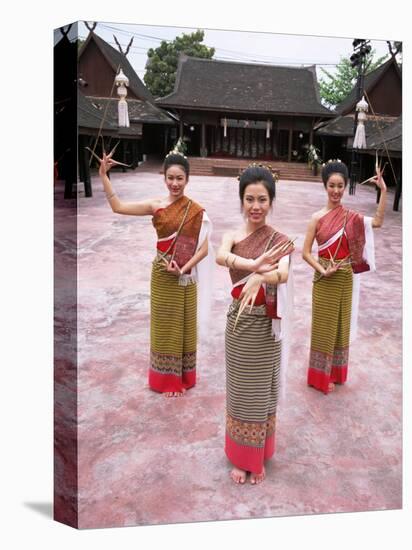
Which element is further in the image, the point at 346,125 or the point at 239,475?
the point at 346,125

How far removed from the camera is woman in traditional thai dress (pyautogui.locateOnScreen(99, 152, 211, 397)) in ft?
13.6

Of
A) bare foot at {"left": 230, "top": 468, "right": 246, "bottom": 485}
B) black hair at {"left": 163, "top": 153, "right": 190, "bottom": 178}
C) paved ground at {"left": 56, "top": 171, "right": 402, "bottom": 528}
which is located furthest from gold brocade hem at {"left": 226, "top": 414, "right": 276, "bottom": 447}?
black hair at {"left": 163, "top": 153, "right": 190, "bottom": 178}

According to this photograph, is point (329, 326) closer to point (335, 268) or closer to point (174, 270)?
point (335, 268)

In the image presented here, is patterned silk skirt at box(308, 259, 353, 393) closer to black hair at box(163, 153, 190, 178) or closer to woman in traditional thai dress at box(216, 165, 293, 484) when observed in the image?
woman in traditional thai dress at box(216, 165, 293, 484)

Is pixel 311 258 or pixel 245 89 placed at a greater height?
pixel 245 89

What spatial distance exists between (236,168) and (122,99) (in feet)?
3.23

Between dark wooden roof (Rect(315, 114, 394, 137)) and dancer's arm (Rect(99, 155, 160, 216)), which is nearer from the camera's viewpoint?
dancer's arm (Rect(99, 155, 160, 216))

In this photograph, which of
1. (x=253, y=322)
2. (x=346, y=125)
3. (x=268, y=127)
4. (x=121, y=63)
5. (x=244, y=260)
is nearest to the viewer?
(x=244, y=260)

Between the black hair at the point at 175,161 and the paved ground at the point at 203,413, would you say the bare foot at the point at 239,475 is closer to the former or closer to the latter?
the paved ground at the point at 203,413

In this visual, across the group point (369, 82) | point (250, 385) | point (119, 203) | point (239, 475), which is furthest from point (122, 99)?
point (239, 475)

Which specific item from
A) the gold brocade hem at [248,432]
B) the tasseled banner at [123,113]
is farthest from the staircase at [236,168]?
the gold brocade hem at [248,432]

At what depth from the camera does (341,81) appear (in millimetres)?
4527

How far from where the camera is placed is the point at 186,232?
4.29m

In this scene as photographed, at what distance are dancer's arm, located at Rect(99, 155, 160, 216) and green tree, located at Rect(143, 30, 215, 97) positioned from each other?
810 millimetres
